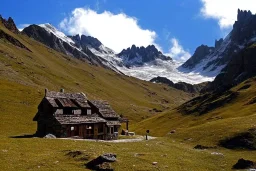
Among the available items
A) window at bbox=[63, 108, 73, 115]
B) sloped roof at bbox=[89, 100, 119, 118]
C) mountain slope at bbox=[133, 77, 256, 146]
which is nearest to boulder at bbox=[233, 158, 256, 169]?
mountain slope at bbox=[133, 77, 256, 146]

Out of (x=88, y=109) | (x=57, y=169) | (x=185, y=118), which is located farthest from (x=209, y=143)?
(x=185, y=118)

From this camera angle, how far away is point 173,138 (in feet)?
251

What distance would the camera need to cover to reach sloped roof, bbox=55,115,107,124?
6925 centimetres

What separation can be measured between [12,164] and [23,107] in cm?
8126

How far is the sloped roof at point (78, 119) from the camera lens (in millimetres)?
69250

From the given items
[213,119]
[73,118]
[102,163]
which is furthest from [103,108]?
[213,119]

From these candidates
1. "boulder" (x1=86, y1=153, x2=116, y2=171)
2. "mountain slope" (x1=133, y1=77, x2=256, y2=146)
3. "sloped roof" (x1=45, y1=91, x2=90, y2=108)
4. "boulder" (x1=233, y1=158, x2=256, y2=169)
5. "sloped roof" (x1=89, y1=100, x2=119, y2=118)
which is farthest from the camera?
"sloped roof" (x1=89, y1=100, x2=119, y2=118)

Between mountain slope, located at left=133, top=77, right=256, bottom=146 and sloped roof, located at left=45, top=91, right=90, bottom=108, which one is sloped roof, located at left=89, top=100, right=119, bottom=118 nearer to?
sloped roof, located at left=45, top=91, right=90, bottom=108

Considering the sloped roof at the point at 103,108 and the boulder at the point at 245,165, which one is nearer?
A: the boulder at the point at 245,165

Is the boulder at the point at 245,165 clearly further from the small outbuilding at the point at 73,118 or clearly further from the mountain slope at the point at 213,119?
the small outbuilding at the point at 73,118

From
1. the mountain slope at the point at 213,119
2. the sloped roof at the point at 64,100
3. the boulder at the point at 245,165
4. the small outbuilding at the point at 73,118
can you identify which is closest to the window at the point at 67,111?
the small outbuilding at the point at 73,118

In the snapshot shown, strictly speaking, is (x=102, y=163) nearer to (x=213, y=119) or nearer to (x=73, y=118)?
(x=73, y=118)

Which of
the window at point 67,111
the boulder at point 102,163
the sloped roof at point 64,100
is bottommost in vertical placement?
the boulder at point 102,163

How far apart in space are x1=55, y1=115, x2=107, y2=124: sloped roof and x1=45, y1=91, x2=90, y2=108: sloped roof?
2444mm
